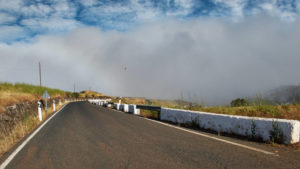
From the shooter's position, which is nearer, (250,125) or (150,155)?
(150,155)

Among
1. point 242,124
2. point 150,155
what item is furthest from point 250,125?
point 150,155

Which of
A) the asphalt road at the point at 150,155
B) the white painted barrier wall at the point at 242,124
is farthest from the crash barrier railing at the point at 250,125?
the asphalt road at the point at 150,155

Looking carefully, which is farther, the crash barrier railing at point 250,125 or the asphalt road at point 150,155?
the crash barrier railing at point 250,125

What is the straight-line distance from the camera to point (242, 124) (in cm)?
694

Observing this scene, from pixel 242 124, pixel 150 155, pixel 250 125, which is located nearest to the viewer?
pixel 150 155

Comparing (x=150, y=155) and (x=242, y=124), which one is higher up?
(x=242, y=124)

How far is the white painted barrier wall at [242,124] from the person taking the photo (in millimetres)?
5527

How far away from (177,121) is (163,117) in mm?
1513

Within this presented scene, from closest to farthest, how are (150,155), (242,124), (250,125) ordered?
(150,155) → (250,125) → (242,124)

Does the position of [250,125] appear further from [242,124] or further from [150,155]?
[150,155]

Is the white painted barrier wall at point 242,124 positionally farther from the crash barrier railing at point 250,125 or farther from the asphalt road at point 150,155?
the asphalt road at point 150,155

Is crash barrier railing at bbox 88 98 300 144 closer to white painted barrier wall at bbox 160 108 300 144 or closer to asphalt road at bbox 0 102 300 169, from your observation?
white painted barrier wall at bbox 160 108 300 144

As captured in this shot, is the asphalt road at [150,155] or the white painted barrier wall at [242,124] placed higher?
the white painted barrier wall at [242,124]

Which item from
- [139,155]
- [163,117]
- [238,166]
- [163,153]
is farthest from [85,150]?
[163,117]
